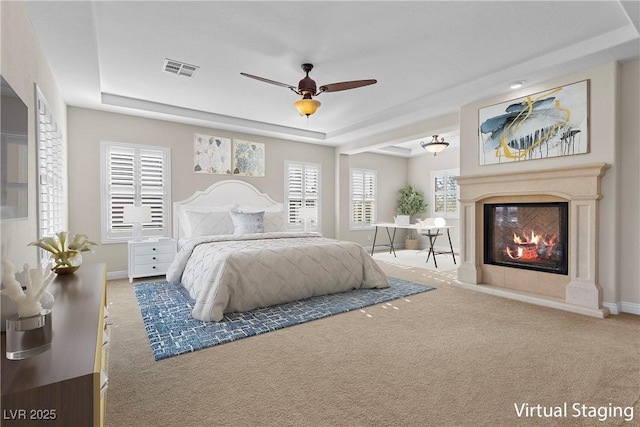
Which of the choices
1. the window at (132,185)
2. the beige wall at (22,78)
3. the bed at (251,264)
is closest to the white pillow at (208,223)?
the bed at (251,264)

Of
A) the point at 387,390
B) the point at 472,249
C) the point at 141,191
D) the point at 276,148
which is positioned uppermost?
the point at 276,148

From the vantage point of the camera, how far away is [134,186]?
4.95m

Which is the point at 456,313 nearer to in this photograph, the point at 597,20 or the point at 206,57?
the point at 597,20

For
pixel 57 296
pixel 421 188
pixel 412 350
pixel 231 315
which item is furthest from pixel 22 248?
pixel 421 188

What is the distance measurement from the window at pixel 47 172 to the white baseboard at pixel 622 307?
5207 millimetres

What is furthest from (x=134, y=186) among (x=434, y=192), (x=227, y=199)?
(x=434, y=192)

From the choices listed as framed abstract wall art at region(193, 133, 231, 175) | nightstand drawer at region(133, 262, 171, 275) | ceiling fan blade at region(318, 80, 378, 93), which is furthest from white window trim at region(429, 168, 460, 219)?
nightstand drawer at region(133, 262, 171, 275)

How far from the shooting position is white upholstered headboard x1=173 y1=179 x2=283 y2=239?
17.3ft

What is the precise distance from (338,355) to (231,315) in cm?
127

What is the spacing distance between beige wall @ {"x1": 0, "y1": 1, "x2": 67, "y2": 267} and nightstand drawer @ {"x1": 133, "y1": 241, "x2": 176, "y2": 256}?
2062mm

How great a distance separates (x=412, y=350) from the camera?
241 centimetres

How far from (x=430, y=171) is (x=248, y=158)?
15.8ft

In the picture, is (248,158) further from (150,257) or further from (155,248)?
(150,257)

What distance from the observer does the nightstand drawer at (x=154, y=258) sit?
4.59 meters
